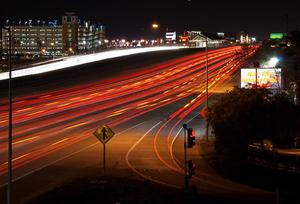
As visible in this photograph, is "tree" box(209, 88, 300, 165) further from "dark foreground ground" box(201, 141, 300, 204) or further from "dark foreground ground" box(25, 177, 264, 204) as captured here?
"dark foreground ground" box(25, 177, 264, 204)

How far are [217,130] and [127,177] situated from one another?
1097 cm

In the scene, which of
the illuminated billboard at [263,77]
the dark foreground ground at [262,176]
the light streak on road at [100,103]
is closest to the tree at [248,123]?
the dark foreground ground at [262,176]

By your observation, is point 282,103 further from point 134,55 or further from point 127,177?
point 134,55

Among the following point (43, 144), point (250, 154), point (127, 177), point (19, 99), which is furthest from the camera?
point (19, 99)

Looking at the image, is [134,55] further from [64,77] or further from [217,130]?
[217,130]

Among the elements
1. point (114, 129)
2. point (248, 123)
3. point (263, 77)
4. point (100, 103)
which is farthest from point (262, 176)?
point (100, 103)

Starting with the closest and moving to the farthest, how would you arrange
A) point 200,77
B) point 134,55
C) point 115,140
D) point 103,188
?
1. point 103,188
2. point 115,140
3. point 200,77
4. point 134,55

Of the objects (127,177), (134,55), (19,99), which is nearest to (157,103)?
(19,99)

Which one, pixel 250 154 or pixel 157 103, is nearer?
pixel 250 154

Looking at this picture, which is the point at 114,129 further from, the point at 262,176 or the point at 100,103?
the point at 262,176

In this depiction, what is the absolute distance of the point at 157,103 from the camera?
72625 millimetres

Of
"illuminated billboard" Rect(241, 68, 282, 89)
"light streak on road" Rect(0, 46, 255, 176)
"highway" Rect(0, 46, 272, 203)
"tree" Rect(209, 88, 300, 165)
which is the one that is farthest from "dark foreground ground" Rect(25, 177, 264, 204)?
"illuminated billboard" Rect(241, 68, 282, 89)

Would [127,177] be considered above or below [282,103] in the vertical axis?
below

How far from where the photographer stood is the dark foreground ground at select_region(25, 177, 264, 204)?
23.6 meters
